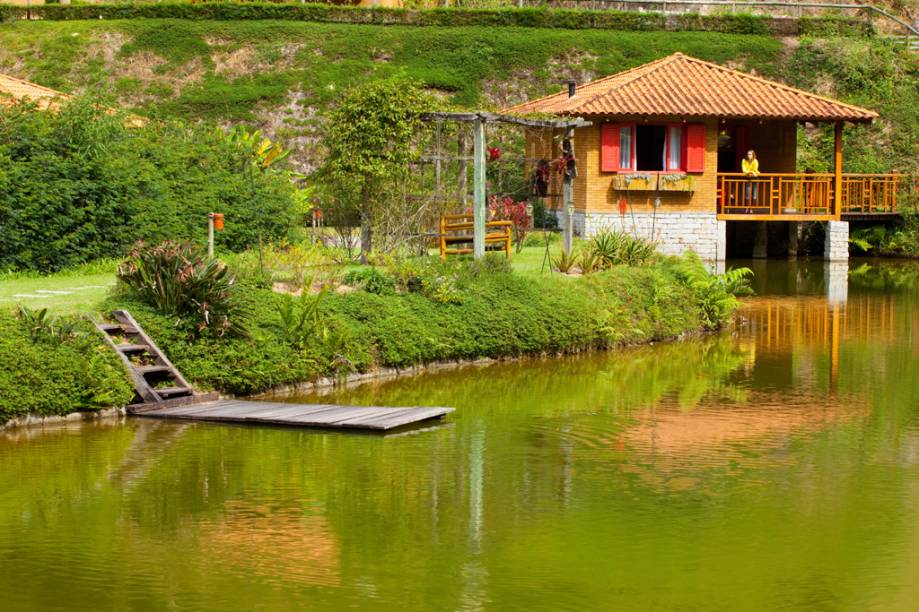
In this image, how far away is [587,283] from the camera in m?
23.9

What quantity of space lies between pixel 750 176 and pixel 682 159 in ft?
6.76

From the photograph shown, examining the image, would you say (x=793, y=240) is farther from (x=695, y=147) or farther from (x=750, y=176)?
(x=695, y=147)

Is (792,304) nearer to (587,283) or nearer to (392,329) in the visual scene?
(587,283)

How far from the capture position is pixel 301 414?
1662 centimetres

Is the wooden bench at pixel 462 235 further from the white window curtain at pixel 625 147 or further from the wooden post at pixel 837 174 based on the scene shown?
the wooden post at pixel 837 174

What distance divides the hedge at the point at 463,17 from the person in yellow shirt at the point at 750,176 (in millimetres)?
18749

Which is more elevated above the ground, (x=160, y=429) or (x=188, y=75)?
(x=188, y=75)

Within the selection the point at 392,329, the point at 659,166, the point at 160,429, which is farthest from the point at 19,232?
the point at 659,166

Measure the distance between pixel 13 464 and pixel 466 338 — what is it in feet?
26.9

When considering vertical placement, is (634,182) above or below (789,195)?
above

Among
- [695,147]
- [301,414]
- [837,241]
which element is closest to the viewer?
[301,414]

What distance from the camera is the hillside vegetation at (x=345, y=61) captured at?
51906 mm

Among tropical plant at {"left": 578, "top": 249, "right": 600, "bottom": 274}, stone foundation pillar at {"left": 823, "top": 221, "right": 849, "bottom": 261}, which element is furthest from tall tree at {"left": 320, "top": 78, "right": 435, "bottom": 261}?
stone foundation pillar at {"left": 823, "top": 221, "right": 849, "bottom": 261}

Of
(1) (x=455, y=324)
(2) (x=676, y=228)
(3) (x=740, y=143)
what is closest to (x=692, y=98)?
(2) (x=676, y=228)
